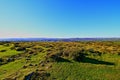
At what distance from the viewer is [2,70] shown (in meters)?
33.8

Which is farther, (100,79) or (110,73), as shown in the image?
(110,73)

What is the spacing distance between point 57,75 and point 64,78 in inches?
47.6

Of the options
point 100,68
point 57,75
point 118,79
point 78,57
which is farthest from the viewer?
point 78,57

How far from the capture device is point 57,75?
27.0 metres

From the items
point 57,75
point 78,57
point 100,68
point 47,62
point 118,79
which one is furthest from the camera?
point 78,57

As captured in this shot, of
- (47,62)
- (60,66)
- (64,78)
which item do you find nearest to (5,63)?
(47,62)

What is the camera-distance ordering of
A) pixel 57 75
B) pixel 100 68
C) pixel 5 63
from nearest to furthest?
pixel 57 75 → pixel 100 68 → pixel 5 63

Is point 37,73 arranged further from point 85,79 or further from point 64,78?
point 85,79

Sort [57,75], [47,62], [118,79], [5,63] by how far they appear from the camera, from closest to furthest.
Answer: [118,79], [57,75], [47,62], [5,63]

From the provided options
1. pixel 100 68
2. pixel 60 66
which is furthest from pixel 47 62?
pixel 100 68

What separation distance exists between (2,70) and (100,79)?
16524 mm

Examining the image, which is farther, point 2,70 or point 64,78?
point 2,70

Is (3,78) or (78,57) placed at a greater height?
(78,57)

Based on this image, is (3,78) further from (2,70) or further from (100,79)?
(100,79)
